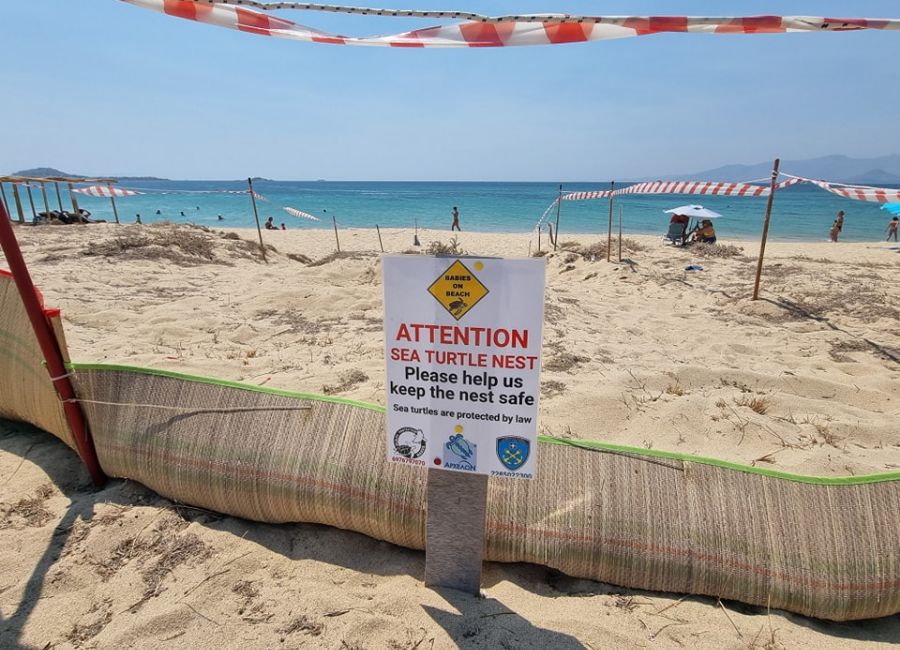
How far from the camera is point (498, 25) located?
2.18 m

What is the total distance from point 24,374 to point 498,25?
3753 millimetres

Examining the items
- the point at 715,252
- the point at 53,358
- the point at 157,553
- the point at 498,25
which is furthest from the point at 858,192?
the point at 53,358

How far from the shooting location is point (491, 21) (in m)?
2.14

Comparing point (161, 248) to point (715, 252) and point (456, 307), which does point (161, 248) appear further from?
point (715, 252)

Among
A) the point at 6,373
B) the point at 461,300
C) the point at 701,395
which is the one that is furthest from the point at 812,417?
the point at 6,373

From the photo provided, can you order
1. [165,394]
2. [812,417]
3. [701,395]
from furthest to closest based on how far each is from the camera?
[701,395]
[812,417]
[165,394]

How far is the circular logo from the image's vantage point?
2.03m

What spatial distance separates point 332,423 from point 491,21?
2176 millimetres

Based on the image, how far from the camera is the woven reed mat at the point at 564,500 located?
209 cm

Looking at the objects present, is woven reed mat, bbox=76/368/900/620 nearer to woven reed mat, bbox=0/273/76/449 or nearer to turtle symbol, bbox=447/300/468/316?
woven reed mat, bbox=0/273/76/449

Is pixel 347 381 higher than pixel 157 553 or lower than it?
higher

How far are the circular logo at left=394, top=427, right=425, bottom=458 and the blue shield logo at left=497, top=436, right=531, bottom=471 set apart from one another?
34cm

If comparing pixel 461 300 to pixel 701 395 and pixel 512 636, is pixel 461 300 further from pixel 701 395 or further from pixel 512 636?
pixel 701 395

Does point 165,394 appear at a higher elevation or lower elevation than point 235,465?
higher
